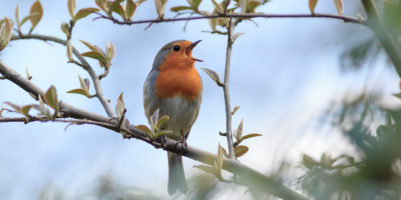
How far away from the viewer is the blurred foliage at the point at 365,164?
50 cm

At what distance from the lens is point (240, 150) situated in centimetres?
231

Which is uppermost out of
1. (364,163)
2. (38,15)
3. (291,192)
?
(364,163)

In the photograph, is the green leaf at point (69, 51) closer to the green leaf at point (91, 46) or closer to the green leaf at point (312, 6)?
the green leaf at point (91, 46)

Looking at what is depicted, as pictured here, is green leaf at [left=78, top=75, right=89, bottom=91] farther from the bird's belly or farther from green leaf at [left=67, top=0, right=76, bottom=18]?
the bird's belly

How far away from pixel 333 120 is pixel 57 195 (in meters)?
0.51

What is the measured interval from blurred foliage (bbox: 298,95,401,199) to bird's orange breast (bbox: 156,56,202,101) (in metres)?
3.49

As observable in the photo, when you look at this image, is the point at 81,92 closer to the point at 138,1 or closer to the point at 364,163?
the point at 138,1

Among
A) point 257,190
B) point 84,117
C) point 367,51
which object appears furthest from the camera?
point 84,117

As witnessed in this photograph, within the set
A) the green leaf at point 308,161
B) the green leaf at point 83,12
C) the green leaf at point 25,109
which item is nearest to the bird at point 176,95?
the green leaf at point 83,12

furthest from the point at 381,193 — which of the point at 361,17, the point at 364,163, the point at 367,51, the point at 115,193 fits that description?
the point at 361,17

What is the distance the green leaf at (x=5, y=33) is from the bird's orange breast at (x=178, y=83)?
6.63ft

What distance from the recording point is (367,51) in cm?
73

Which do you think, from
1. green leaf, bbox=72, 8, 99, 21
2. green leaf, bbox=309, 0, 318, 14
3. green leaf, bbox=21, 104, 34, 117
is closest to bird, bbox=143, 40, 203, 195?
green leaf, bbox=72, 8, 99, 21

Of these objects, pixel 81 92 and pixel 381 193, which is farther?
pixel 81 92
